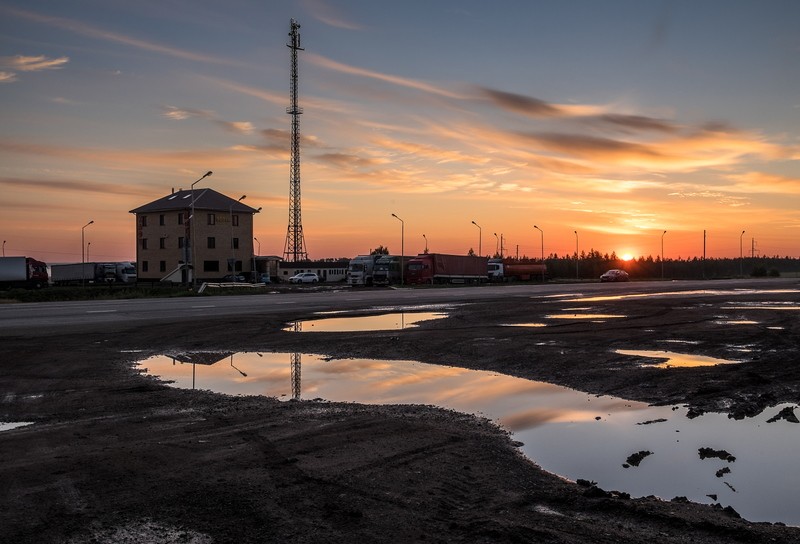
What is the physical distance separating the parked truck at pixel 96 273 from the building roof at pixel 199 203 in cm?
1077

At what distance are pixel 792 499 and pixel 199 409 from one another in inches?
284

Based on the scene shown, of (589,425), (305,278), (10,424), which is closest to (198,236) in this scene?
(305,278)

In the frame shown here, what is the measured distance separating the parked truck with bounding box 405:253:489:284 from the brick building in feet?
87.6

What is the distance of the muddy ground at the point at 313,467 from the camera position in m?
5.13

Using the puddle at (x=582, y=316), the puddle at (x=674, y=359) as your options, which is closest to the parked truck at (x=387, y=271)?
the puddle at (x=582, y=316)

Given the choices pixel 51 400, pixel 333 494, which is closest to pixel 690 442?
pixel 333 494

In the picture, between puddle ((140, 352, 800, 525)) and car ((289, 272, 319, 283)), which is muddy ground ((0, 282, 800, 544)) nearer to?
Answer: puddle ((140, 352, 800, 525))

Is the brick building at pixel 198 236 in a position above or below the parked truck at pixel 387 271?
above

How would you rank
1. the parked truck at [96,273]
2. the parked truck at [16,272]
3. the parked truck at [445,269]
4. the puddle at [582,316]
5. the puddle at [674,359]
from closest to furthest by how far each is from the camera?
1. the puddle at [674,359]
2. the puddle at [582,316]
3. the parked truck at [16,272]
4. the parked truck at [445,269]
5. the parked truck at [96,273]

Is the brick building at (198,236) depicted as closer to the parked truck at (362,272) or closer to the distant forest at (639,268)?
the parked truck at (362,272)

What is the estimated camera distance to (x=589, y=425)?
28.5 feet

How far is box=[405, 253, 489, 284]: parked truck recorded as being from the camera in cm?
7919

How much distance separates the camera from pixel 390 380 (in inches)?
486

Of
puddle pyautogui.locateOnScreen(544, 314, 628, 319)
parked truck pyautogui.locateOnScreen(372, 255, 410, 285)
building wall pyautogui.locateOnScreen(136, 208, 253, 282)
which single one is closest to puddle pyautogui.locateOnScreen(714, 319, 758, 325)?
puddle pyautogui.locateOnScreen(544, 314, 628, 319)
